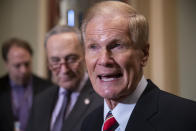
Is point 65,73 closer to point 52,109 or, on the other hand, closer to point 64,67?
point 64,67

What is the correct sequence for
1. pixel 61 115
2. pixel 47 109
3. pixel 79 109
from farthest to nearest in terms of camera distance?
pixel 47 109, pixel 61 115, pixel 79 109

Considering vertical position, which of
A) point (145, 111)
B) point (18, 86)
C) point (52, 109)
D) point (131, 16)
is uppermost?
point (131, 16)

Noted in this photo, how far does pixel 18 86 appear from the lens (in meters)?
2.78

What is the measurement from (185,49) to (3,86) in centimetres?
220

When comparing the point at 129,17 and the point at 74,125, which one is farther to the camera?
the point at 74,125

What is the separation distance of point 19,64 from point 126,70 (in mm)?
1913

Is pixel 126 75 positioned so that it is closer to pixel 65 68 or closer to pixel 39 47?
pixel 65 68

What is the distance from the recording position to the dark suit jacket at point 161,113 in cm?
93

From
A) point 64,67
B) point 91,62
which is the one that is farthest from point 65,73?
point 91,62

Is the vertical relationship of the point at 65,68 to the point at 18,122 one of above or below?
above

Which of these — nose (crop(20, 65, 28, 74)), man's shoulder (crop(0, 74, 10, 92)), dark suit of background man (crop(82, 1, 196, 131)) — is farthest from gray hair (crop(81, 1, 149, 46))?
man's shoulder (crop(0, 74, 10, 92))

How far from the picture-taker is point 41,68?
3582mm

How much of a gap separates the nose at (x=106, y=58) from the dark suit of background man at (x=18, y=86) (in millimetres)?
1785

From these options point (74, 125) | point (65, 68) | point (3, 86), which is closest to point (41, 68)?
point (3, 86)
